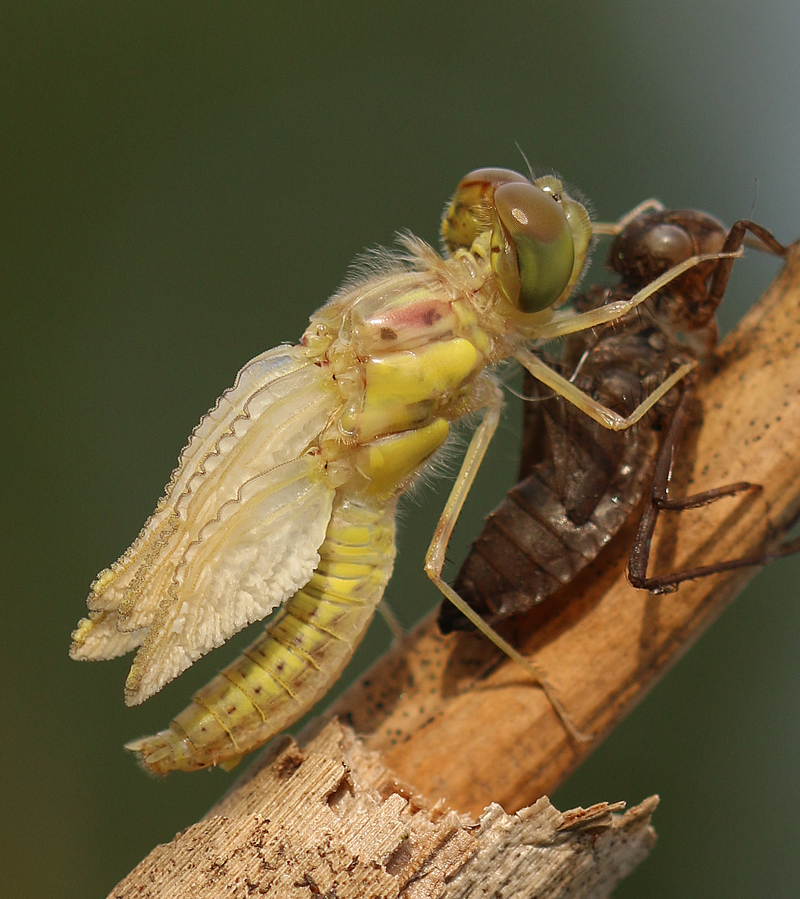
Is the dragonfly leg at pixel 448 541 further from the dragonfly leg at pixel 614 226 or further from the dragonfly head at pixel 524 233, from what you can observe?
the dragonfly leg at pixel 614 226

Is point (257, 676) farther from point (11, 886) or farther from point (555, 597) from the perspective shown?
point (11, 886)

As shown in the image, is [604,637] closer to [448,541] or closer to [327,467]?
[448,541]

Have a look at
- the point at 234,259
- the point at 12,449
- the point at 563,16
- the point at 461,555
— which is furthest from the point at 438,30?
the point at 461,555

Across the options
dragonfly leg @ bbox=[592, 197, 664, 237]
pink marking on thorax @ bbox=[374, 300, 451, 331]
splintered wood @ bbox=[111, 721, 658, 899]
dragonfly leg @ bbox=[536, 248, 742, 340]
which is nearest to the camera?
splintered wood @ bbox=[111, 721, 658, 899]

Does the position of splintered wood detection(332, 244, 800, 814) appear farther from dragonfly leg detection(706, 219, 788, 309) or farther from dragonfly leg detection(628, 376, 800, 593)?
dragonfly leg detection(706, 219, 788, 309)

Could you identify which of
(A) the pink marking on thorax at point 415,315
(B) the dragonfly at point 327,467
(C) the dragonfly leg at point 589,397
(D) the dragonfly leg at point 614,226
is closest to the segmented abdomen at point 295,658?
(B) the dragonfly at point 327,467

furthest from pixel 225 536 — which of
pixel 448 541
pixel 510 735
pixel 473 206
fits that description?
pixel 473 206

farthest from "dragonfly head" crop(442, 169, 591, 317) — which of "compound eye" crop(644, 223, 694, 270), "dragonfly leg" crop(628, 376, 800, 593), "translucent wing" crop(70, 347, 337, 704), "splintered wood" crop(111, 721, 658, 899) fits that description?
"splintered wood" crop(111, 721, 658, 899)
